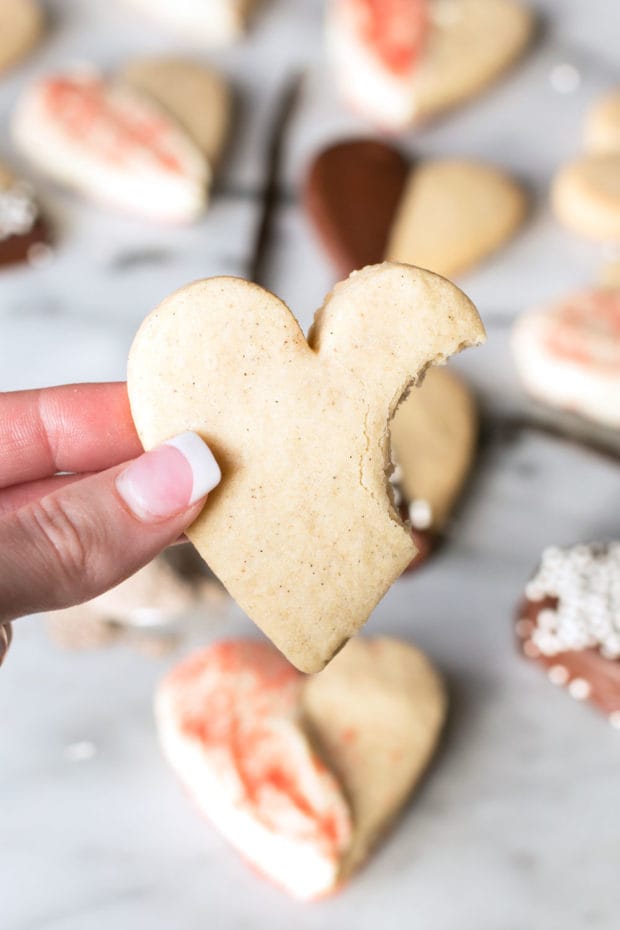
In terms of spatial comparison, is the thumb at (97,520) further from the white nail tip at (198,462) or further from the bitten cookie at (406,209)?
the bitten cookie at (406,209)

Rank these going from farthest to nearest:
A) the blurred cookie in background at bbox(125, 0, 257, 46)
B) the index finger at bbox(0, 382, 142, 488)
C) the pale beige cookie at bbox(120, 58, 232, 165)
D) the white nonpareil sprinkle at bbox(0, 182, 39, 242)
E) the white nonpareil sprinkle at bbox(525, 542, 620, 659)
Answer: the blurred cookie in background at bbox(125, 0, 257, 46), the pale beige cookie at bbox(120, 58, 232, 165), the white nonpareil sprinkle at bbox(0, 182, 39, 242), the white nonpareil sprinkle at bbox(525, 542, 620, 659), the index finger at bbox(0, 382, 142, 488)

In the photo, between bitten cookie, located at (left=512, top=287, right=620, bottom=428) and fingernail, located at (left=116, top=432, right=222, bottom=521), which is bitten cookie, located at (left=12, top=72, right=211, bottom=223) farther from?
fingernail, located at (left=116, top=432, right=222, bottom=521)

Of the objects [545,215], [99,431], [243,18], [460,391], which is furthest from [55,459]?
[243,18]

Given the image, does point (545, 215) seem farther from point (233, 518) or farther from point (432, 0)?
point (233, 518)

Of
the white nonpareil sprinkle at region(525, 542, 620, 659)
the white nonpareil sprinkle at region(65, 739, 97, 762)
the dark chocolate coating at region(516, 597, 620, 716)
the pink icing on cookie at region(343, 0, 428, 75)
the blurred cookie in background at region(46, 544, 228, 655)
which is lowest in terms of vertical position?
the white nonpareil sprinkle at region(65, 739, 97, 762)

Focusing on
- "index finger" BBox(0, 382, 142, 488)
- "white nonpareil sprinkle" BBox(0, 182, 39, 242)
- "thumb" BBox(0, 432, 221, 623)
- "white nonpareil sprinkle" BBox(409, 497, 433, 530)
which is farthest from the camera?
"white nonpareil sprinkle" BBox(0, 182, 39, 242)

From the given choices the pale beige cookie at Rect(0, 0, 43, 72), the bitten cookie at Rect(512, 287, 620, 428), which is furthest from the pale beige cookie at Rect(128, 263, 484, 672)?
the pale beige cookie at Rect(0, 0, 43, 72)
